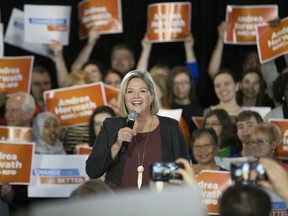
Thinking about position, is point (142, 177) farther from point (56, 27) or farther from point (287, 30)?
point (56, 27)

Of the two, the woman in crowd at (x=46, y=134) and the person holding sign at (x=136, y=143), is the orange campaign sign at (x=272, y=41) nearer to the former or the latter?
the woman in crowd at (x=46, y=134)

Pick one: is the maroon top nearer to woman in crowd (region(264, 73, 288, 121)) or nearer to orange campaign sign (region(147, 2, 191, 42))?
woman in crowd (region(264, 73, 288, 121))

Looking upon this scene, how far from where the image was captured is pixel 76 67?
877 cm

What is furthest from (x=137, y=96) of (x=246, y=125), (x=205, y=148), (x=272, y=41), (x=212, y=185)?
(x=272, y=41)

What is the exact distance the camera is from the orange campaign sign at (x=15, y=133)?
7406 mm

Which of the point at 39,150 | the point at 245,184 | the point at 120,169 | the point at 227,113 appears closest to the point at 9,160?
the point at 39,150

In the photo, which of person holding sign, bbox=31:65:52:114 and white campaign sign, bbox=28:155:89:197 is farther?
person holding sign, bbox=31:65:52:114

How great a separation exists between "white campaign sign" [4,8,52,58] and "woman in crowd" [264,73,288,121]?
2352 millimetres

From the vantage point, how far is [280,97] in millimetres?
7547

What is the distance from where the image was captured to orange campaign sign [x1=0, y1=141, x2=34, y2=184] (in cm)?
715

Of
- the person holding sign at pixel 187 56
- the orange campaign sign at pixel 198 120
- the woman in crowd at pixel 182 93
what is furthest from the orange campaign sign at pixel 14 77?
the orange campaign sign at pixel 198 120

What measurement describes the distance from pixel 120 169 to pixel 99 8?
384cm

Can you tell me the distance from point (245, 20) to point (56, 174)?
2.30m

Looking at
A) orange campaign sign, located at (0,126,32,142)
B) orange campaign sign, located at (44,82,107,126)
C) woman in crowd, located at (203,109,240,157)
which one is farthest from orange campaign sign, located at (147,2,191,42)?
orange campaign sign, located at (0,126,32,142)
